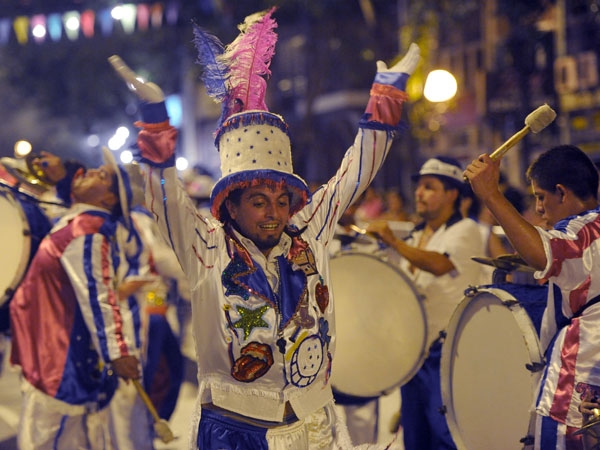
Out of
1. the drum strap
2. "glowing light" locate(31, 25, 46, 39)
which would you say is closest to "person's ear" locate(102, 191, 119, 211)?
the drum strap

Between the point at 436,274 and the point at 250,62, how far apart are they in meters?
2.17

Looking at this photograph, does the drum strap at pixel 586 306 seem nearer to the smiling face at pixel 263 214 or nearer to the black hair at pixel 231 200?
the smiling face at pixel 263 214

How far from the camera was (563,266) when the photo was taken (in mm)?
3104

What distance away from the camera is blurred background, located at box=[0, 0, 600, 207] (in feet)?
51.8

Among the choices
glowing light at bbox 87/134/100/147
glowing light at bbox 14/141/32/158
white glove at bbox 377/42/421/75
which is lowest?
glowing light at bbox 14/141/32/158

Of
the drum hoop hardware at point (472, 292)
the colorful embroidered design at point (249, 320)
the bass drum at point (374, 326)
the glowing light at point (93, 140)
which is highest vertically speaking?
the glowing light at point (93, 140)

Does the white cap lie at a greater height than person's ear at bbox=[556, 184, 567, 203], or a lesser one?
greater

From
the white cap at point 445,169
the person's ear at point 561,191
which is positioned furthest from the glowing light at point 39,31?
the person's ear at point 561,191

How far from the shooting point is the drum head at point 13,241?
5168 millimetres

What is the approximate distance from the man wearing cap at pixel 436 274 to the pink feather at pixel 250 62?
6.14ft

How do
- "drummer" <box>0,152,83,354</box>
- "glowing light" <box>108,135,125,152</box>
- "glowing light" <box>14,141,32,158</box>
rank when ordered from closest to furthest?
"drummer" <box>0,152,83,354</box> → "glowing light" <box>14,141,32,158</box> → "glowing light" <box>108,135,125,152</box>

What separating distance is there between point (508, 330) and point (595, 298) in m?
0.63

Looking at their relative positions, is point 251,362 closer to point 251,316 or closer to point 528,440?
point 251,316

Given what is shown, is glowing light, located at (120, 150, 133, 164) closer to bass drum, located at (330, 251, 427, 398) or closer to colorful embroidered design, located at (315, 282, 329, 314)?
colorful embroidered design, located at (315, 282, 329, 314)
